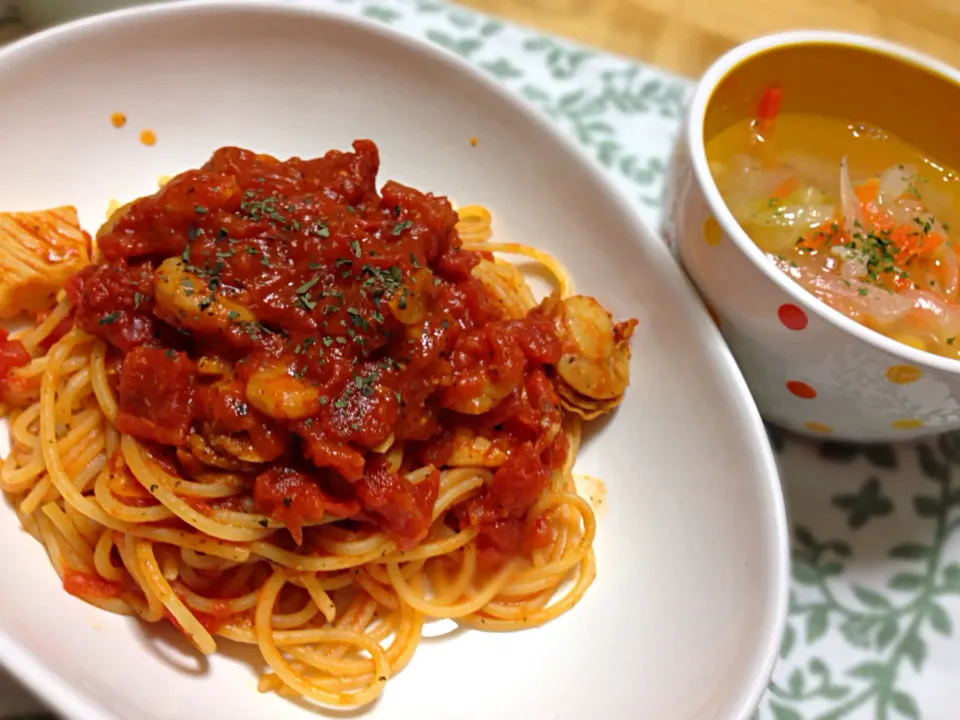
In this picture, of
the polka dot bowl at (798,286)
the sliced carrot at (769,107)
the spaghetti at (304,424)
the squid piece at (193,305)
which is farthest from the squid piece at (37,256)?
the sliced carrot at (769,107)

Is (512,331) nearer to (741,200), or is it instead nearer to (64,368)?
(741,200)

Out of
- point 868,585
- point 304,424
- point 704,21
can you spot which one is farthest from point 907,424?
point 704,21

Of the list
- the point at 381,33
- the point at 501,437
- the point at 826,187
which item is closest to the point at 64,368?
the point at 501,437

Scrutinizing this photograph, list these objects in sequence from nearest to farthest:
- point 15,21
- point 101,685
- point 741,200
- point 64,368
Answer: point 101,685 → point 64,368 → point 741,200 → point 15,21

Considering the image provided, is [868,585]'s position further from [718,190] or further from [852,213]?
[718,190]

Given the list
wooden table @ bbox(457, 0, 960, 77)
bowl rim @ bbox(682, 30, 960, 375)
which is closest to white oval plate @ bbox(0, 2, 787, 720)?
bowl rim @ bbox(682, 30, 960, 375)

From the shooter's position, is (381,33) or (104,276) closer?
(104,276)
